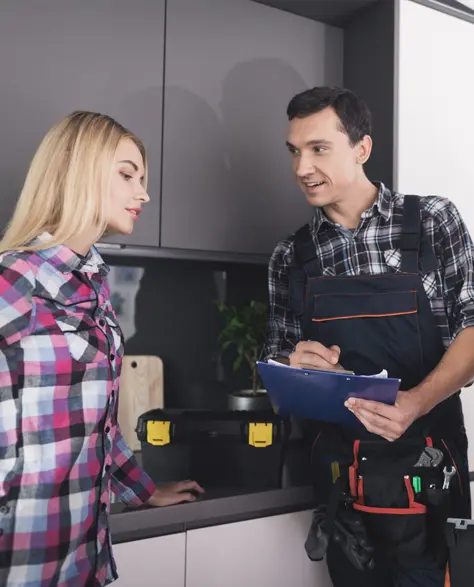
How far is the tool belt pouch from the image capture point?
1.28 m

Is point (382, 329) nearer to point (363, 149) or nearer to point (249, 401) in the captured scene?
point (363, 149)

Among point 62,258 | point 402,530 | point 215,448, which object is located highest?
point 62,258

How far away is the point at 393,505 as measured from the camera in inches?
51.1

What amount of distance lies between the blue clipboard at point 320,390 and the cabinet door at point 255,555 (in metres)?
0.32

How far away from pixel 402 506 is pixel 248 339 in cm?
78

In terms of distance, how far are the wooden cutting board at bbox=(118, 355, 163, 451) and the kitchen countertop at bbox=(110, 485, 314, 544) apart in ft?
1.63

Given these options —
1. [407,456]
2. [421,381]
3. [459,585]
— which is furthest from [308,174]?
[459,585]

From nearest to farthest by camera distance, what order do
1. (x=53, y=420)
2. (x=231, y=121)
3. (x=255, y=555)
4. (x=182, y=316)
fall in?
(x=53, y=420) < (x=255, y=555) < (x=231, y=121) < (x=182, y=316)

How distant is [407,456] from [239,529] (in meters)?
0.44

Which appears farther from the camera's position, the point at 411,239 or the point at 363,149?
the point at 363,149

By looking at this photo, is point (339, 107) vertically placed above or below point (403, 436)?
above

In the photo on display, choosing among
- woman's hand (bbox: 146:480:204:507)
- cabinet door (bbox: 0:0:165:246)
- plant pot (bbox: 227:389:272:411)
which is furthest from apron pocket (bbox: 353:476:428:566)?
cabinet door (bbox: 0:0:165:246)

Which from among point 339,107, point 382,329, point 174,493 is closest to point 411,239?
point 382,329

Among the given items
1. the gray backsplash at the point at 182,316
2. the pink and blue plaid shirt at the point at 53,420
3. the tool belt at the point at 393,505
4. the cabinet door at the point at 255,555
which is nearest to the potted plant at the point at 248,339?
the gray backsplash at the point at 182,316
